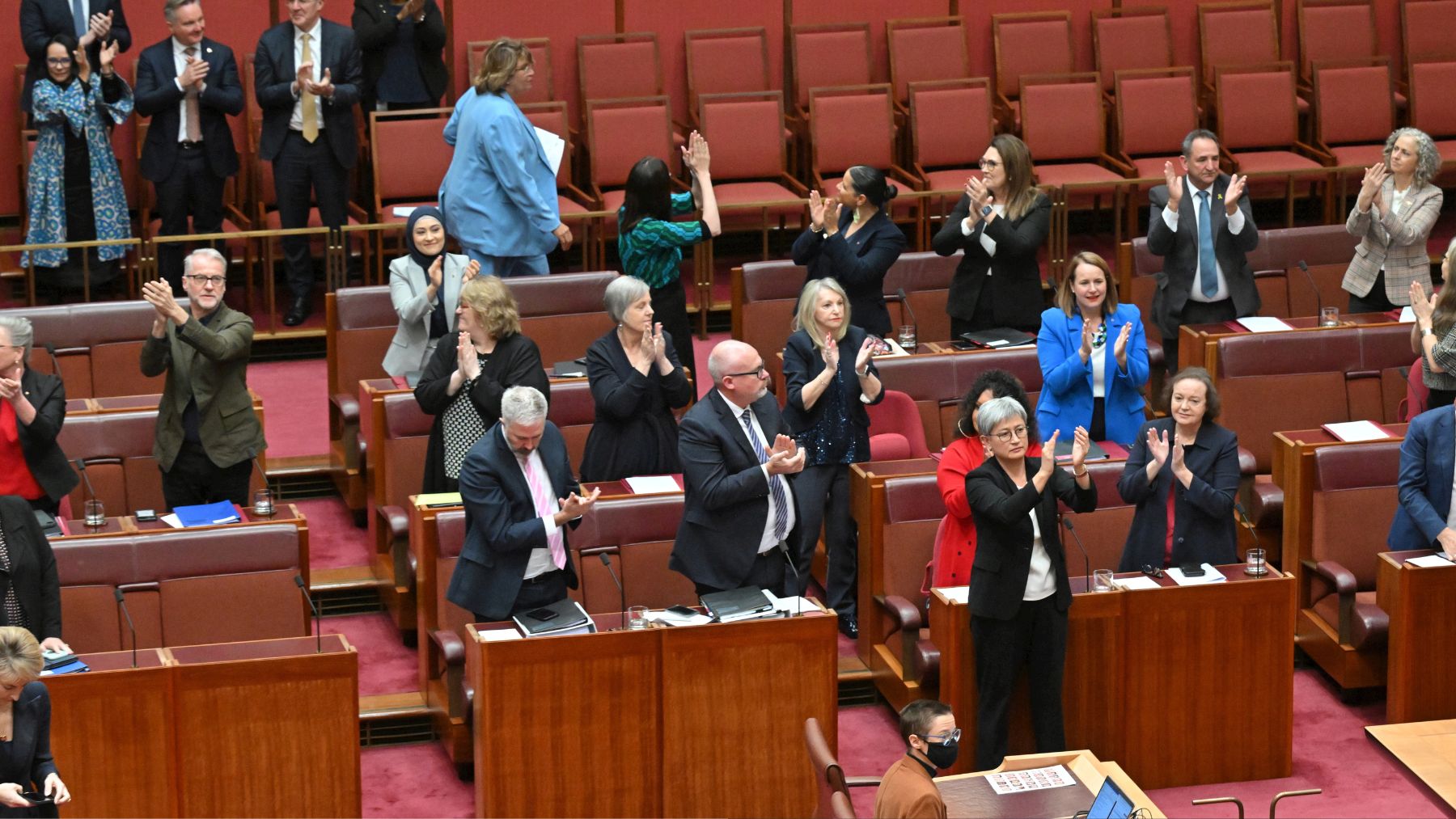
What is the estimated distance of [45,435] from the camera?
19.0ft

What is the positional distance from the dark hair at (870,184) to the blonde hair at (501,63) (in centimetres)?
122

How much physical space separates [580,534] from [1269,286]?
349cm

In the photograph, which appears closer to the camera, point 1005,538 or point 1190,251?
point 1005,538

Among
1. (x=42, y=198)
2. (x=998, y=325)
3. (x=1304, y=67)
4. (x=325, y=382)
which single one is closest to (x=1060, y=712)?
(x=998, y=325)

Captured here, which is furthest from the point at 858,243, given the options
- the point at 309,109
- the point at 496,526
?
the point at 309,109

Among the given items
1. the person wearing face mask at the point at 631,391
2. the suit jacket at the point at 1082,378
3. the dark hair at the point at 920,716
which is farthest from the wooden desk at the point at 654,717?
the suit jacket at the point at 1082,378

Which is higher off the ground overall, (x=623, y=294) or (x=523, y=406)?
Result: (x=623, y=294)

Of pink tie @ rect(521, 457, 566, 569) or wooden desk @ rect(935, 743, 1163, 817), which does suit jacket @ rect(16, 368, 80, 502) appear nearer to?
pink tie @ rect(521, 457, 566, 569)

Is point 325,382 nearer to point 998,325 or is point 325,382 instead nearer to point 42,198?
point 42,198

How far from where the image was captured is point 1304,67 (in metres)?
10.2

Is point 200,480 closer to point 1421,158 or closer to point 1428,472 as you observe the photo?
point 1428,472

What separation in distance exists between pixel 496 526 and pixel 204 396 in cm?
126

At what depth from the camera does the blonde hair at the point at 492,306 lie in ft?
20.1

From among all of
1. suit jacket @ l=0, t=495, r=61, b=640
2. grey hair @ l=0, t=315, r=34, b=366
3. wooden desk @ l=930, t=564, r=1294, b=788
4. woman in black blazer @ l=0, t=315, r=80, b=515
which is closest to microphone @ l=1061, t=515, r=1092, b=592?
wooden desk @ l=930, t=564, r=1294, b=788
